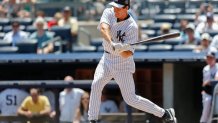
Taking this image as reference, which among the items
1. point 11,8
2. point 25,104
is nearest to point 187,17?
point 11,8

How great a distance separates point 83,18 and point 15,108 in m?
6.65

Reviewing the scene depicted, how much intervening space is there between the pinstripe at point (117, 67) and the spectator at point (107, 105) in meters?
2.61

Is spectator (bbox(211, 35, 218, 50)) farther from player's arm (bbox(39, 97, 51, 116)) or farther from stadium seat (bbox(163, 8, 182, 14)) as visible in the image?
stadium seat (bbox(163, 8, 182, 14))

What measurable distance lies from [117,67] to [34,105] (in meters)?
3.00

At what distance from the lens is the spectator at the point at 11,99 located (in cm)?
1029

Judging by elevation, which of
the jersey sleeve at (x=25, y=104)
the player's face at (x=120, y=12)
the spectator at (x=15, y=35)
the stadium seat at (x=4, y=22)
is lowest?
the jersey sleeve at (x=25, y=104)

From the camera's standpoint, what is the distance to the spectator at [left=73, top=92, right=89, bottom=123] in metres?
10.1

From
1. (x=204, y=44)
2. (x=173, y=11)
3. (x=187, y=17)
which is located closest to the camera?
(x=204, y=44)

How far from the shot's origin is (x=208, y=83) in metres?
10.2

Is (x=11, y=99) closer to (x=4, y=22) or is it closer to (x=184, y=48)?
(x=184, y=48)

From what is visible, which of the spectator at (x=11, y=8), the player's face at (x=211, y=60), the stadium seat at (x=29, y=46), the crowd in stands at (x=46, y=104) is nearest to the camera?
the crowd in stands at (x=46, y=104)

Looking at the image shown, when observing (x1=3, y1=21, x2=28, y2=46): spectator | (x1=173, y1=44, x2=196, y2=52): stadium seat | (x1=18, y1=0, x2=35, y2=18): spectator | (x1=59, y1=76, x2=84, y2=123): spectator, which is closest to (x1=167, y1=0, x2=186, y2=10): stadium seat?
(x1=18, y1=0, x2=35, y2=18): spectator

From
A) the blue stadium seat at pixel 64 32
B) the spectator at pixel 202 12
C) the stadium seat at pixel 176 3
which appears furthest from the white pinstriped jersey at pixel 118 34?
the stadium seat at pixel 176 3

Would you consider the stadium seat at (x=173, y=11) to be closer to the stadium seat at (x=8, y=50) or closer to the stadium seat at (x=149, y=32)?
the stadium seat at (x=149, y=32)
